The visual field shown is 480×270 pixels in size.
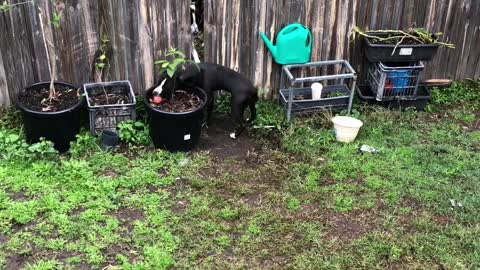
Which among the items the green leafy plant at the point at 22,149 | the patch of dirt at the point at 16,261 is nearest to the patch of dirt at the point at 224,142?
the green leafy plant at the point at 22,149

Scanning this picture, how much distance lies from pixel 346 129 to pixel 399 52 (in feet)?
3.34

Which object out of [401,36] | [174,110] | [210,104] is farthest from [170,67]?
[401,36]

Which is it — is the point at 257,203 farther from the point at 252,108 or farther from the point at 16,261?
the point at 16,261

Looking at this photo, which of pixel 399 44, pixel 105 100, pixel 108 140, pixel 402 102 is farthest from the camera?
pixel 402 102

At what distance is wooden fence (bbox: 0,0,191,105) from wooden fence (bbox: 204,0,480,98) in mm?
389

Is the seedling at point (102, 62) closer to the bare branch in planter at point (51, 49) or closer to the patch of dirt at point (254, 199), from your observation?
the bare branch in planter at point (51, 49)

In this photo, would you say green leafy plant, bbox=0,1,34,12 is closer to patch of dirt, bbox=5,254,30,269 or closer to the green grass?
the green grass

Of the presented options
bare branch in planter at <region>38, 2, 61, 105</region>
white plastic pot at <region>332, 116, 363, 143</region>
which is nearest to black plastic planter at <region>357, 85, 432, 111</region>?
white plastic pot at <region>332, 116, 363, 143</region>

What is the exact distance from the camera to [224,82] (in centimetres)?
556

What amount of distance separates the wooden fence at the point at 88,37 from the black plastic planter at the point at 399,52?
5.88 ft

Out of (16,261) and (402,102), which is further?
(402,102)

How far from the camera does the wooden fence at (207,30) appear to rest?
17.9 ft

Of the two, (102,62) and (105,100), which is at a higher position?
(102,62)

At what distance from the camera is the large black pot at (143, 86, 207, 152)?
523cm
